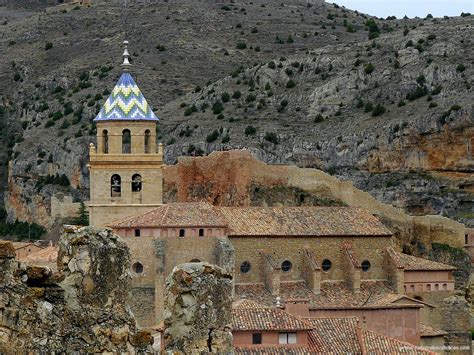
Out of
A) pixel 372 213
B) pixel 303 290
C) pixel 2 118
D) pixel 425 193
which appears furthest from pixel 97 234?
pixel 2 118

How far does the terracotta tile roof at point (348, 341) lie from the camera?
118 feet

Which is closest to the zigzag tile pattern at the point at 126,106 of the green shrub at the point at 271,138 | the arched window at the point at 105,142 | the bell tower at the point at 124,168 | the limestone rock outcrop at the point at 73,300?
the bell tower at the point at 124,168

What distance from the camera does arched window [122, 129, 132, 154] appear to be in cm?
5462

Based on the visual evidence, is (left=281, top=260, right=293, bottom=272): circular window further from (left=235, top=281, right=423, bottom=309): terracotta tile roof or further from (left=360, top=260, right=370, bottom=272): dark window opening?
(left=360, top=260, right=370, bottom=272): dark window opening

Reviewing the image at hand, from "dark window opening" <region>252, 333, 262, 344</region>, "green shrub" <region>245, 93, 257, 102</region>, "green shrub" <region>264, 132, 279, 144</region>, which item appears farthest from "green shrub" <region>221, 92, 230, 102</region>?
"dark window opening" <region>252, 333, 262, 344</region>

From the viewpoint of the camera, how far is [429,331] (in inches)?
1962

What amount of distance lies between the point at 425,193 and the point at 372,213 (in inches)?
478

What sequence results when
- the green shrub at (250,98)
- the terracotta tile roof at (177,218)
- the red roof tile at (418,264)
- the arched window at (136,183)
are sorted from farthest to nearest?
the green shrub at (250,98)
the arched window at (136,183)
the red roof tile at (418,264)
the terracotta tile roof at (177,218)

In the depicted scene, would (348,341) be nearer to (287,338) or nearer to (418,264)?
(287,338)

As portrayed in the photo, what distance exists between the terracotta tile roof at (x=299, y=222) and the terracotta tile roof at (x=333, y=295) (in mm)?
1762

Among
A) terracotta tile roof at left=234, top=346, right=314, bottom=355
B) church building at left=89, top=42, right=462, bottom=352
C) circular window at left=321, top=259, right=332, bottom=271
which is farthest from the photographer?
circular window at left=321, top=259, right=332, bottom=271

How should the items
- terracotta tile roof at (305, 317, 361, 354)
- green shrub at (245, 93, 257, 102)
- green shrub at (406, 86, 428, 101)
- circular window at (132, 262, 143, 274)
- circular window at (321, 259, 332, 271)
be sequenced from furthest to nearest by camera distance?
green shrub at (245, 93, 257, 102) < green shrub at (406, 86, 428, 101) < circular window at (321, 259, 332, 271) < circular window at (132, 262, 143, 274) < terracotta tile roof at (305, 317, 361, 354)

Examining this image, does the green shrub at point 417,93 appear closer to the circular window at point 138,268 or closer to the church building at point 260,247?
the church building at point 260,247

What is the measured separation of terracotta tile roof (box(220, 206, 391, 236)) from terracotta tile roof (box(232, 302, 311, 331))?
39.7ft
